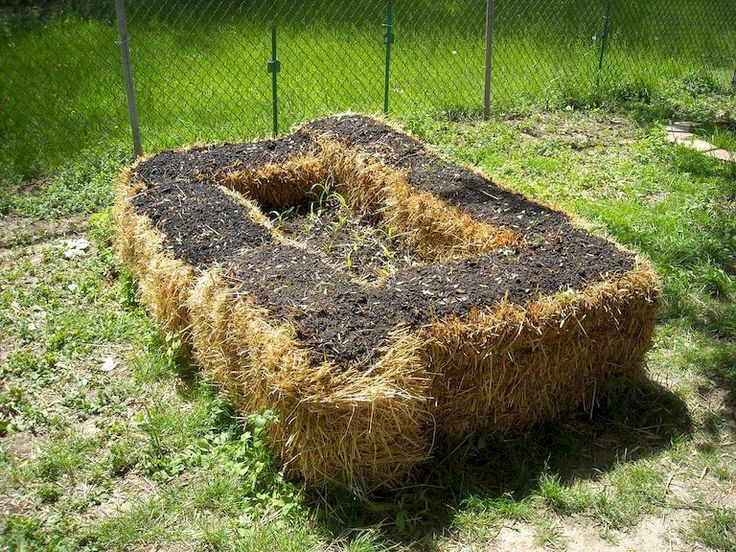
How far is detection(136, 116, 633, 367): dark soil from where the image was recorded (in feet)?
11.0

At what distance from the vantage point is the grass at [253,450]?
3145mm

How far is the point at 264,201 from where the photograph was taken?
18.2ft

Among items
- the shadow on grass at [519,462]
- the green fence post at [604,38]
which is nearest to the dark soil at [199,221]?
the shadow on grass at [519,462]

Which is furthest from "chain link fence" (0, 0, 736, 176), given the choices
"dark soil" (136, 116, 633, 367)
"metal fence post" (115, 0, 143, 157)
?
"dark soil" (136, 116, 633, 367)

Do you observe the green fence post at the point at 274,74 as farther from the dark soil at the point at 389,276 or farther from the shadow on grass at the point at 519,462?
the shadow on grass at the point at 519,462

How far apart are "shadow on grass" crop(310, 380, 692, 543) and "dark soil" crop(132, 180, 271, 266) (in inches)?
58.4

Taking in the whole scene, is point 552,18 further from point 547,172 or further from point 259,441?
point 259,441

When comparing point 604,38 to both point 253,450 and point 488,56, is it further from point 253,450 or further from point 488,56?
point 253,450

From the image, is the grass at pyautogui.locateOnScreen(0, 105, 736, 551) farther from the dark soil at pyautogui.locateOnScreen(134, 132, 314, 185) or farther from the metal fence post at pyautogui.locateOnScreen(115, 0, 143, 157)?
the metal fence post at pyautogui.locateOnScreen(115, 0, 143, 157)

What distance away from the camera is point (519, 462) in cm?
353

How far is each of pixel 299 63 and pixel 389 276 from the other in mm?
5333

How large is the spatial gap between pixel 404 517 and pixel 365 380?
596 millimetres

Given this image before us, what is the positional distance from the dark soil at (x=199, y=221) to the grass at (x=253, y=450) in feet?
1.91

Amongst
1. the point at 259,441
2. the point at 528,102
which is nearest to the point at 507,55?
the point at 528,102
